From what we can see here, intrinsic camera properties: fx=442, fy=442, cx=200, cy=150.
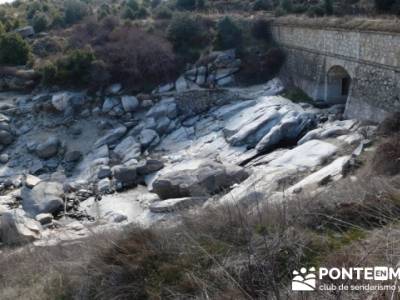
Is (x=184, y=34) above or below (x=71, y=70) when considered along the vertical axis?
above

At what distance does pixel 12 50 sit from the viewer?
91.7ft

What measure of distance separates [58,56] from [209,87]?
977 centimetres

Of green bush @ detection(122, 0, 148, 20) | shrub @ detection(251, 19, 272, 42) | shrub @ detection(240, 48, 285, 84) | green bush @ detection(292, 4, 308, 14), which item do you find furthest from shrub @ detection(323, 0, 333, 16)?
green bush @ detection(122, 0, 148, 20)

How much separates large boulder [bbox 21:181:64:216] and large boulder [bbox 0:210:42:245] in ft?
7.88

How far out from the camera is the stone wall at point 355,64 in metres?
15.3

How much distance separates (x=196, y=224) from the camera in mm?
7254

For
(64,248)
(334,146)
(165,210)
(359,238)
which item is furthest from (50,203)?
(359,238)

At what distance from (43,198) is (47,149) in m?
5.24

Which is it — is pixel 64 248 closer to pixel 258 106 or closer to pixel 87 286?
pixel 87 286

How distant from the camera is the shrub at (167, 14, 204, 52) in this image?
90.3 feet

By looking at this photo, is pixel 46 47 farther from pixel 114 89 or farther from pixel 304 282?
pixel 304 282

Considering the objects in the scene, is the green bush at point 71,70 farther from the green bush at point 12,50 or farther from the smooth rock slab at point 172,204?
the smooth rock slab at point 172,204

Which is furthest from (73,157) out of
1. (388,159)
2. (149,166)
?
(388,159)

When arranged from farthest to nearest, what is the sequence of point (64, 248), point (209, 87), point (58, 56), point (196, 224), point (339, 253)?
point (58, 56), point (209, 87), point (64, 248), point (196, 224), point (339, 253)
